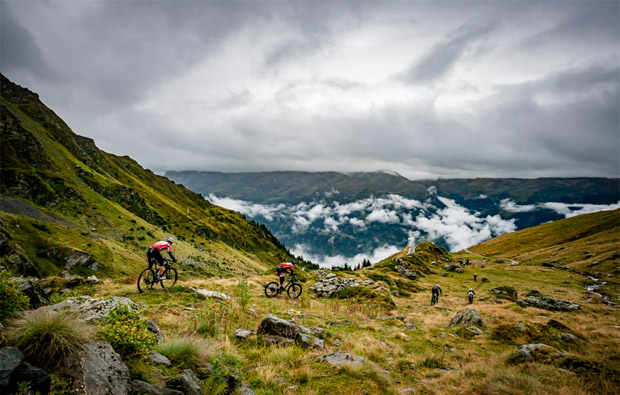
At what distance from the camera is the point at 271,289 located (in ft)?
71.8

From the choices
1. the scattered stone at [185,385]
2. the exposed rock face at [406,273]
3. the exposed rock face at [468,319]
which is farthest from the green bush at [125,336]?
the exposed rock face at [406,273]

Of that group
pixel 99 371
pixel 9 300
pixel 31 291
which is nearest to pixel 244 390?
pixel 99 371

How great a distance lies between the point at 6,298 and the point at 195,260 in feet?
233

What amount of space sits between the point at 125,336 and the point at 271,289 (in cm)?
1660

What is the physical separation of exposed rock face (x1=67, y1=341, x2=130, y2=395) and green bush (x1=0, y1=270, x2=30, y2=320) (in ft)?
6.47

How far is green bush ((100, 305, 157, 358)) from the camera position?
583 cm

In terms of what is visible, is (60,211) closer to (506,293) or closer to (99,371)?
(99,371)

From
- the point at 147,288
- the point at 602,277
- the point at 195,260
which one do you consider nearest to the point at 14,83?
the point at 195,260

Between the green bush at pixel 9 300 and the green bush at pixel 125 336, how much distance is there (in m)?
1.68

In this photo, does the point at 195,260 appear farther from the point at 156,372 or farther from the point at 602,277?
the point at 602,277

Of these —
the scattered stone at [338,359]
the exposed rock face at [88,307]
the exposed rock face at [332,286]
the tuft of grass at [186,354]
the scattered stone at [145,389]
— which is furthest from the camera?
the exposed rock face at [332,286]

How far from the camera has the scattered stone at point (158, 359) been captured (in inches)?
247

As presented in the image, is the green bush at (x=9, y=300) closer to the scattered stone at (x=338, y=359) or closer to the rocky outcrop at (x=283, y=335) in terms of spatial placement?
the rocky outcrop at (x=283, y=335)

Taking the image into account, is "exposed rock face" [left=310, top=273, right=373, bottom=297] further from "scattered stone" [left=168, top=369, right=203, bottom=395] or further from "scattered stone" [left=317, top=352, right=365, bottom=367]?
"scattered stone" [left=168, top=369, right=203, bottom=395]
